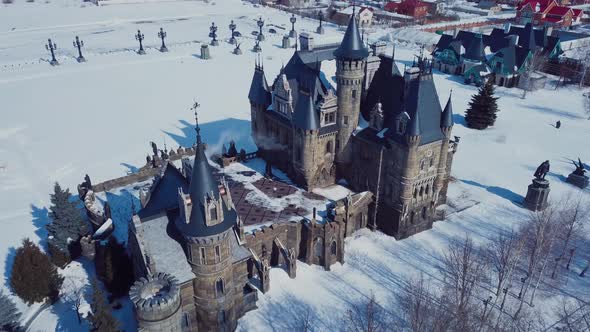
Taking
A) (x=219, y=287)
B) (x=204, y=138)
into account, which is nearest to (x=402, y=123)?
(x=219, y=287)

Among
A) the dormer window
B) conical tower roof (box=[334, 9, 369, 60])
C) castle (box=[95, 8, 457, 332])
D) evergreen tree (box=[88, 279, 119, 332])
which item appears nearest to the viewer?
evergreen tree (box=[88, 279, 119, 332])

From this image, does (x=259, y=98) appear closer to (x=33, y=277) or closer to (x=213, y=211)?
(x=213, y=211)

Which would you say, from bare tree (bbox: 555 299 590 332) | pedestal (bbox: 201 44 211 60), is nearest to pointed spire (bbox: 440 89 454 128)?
bare tree (bbox: 555 299 590 332)

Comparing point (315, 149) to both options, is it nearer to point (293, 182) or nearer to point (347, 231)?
point (293, 182)

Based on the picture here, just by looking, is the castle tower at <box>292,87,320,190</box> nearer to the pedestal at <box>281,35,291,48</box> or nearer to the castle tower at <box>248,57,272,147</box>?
the castle tower at <box>248,57,272,147</box>

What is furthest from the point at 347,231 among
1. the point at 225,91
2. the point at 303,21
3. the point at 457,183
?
the point at 303,21

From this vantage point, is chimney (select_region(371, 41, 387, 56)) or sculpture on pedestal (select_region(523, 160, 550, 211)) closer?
chimney (select_region(371, 41, 387, 56))
